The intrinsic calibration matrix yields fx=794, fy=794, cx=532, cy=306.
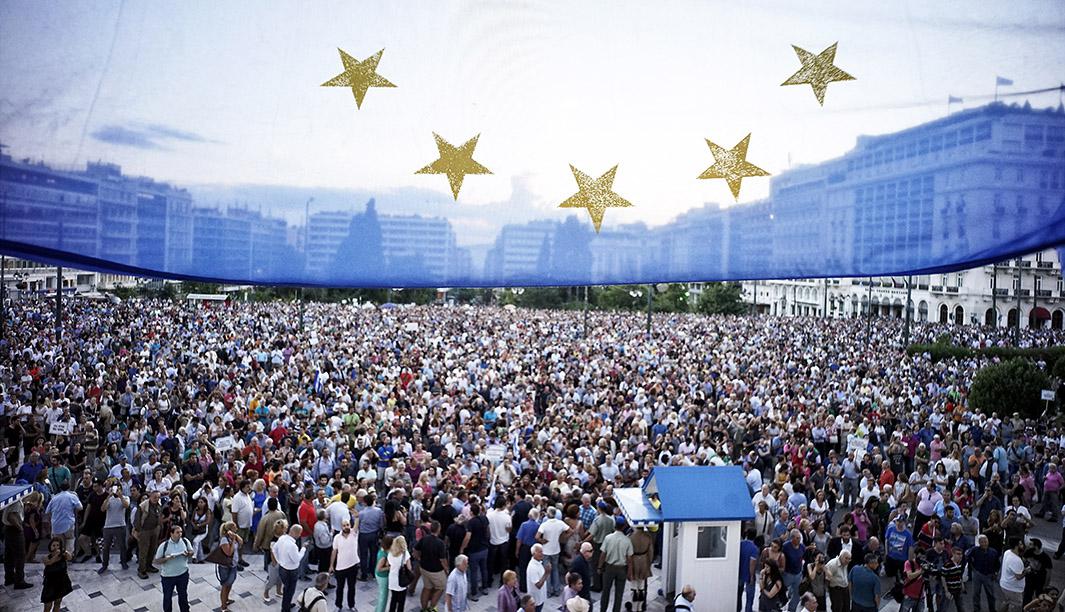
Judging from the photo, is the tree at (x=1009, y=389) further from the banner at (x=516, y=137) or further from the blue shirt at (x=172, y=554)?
the banner at (x=516, y=137)

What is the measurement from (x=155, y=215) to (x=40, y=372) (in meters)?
20.6

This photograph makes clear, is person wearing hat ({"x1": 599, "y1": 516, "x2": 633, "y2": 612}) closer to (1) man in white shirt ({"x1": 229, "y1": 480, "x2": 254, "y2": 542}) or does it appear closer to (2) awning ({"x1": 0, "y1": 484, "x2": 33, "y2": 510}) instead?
(1) man in white shirt ({"x1": 229, "y1": 480, "x2": 254, "y2": 542})

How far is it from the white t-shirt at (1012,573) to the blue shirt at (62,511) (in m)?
11.6

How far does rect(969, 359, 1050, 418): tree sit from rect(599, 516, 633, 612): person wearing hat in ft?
54.5

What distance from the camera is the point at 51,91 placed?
239 cm

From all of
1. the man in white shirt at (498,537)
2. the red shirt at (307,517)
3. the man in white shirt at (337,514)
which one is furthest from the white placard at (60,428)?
the man in white shirt at (498,537)

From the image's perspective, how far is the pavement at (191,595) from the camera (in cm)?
930

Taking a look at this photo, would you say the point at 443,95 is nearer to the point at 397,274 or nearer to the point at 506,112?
the point at 506,112

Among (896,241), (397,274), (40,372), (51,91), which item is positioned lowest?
(40,372)

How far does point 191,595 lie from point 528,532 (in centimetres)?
417

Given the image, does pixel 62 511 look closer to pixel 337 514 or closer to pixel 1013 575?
pixel 337 514

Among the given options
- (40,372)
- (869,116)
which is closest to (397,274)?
(869,116)

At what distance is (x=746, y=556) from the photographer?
31.3 feet

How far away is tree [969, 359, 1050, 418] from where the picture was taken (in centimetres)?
2178
